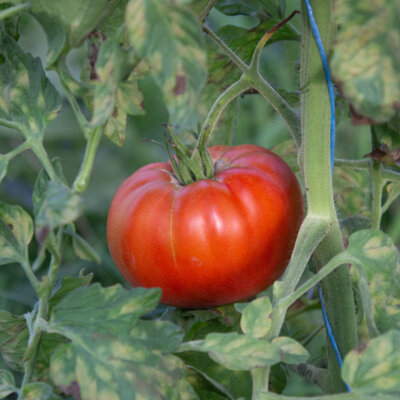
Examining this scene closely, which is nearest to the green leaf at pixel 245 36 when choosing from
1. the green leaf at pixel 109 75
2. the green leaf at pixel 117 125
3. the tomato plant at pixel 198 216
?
the tomato plant at pixel 198 216

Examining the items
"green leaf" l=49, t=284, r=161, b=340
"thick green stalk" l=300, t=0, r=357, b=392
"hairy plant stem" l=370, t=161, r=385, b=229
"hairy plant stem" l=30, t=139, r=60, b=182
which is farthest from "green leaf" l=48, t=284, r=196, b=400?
"hairy plant stem" l=370, t=161, r=385, b=229

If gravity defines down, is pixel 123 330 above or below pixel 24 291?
above

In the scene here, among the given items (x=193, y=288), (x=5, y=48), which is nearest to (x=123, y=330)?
(x=193, y=288)

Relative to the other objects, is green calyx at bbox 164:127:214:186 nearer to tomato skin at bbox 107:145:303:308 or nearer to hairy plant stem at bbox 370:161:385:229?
tomato skin at bbox 107:145:303:308

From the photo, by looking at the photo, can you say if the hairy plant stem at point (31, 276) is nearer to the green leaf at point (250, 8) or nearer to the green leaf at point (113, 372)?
the green leaf at point (113, 372)

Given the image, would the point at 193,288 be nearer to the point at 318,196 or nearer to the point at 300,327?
the point at 318,196

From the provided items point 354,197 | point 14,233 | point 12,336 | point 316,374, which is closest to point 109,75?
point 14,233

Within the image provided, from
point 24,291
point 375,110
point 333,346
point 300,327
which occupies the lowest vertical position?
point 24,291
